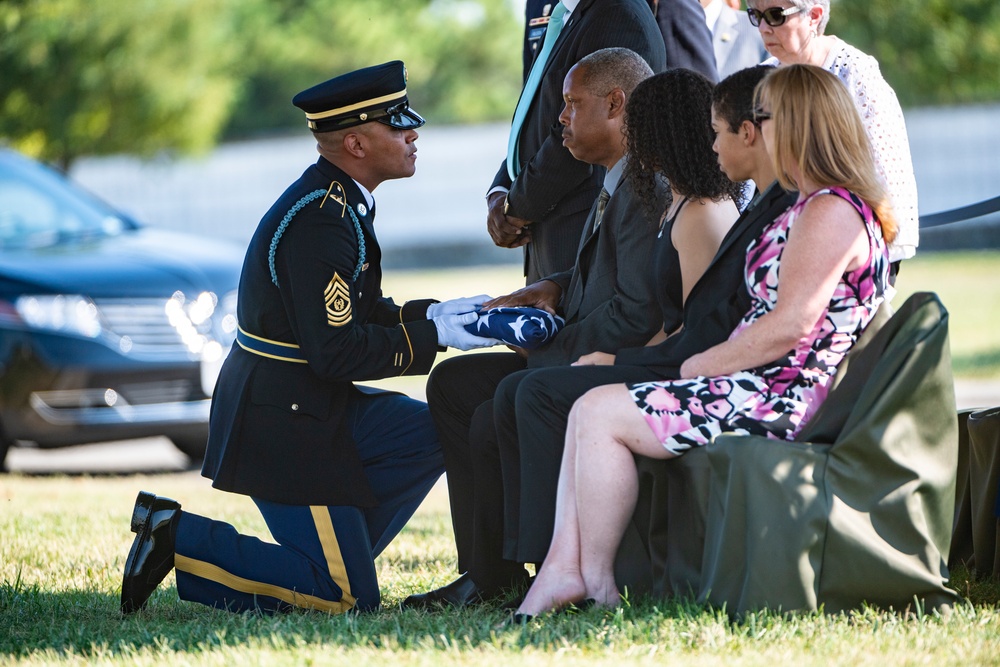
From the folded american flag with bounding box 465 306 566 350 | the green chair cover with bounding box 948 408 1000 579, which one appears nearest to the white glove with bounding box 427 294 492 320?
the folded american flag with bounding box 465 306 566 350

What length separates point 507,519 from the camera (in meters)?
4.12

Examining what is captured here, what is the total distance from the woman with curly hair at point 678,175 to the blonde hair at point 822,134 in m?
0.35

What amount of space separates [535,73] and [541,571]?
2.10 metres

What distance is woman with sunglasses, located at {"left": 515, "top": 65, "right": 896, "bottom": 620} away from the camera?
3678 millimetres

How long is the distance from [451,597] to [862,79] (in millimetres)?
2169

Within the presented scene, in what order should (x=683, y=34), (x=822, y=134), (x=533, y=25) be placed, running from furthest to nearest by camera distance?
(x=533, y=25) → (x=683, y=34) → (x=822, y=134)

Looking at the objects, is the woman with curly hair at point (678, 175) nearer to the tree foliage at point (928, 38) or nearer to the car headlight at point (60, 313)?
the car headlight at point (60, 313)

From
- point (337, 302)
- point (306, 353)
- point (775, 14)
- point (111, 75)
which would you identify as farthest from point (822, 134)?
point (111, 75)

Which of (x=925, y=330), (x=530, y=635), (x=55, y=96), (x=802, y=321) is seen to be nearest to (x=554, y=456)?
(x=530, y=635)

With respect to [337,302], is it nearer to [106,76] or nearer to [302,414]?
[302,414]

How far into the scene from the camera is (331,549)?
423cm

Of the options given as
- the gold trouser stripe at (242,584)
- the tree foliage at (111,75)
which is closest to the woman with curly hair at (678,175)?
the gold trouser stripe at (242,584)

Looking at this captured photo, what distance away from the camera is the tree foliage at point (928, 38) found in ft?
65.1

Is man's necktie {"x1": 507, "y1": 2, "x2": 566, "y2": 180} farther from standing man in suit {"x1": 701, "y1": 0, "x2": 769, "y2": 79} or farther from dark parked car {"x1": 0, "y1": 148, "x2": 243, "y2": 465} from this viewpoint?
dark parked car {"x1": 0, "y1": 148, "x2": 243, "y2": 465}
